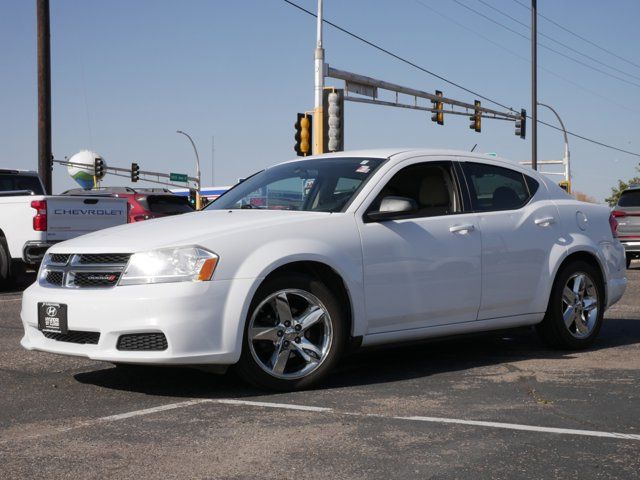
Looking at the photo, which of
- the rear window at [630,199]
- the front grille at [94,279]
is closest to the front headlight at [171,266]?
the front grille at [94,279]

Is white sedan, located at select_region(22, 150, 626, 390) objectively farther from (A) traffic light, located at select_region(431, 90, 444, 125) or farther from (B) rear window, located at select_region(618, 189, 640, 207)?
(A) traffic light, located at select_region(431, 90, 444, 125)

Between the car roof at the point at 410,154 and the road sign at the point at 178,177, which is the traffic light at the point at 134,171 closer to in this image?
the road sign at the point at 178,177

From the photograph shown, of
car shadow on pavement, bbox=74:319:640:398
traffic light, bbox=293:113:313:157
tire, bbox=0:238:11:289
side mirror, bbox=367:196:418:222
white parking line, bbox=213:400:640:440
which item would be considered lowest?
car shadow on pavement, bbox=74:319:640:398

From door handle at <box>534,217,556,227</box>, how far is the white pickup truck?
8474 millimetres

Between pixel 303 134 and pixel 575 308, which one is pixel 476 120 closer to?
pixel 303 134

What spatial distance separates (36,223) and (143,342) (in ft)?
28.7

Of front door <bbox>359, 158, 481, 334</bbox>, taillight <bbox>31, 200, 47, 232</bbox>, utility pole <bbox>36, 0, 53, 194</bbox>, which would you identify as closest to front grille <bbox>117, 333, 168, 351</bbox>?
front door <bbox>359, 158, 481, 334</bbox>

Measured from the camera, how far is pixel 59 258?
20.7ft

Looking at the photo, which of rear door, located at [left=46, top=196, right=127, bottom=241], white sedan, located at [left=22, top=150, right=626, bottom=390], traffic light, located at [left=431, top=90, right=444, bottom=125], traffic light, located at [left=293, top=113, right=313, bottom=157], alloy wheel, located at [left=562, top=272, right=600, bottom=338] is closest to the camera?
white sedan, located at [left=22, top=150, right=626, bottom=390]

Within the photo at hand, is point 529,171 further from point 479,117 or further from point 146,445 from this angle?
point 479,117

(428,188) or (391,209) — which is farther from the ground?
(428,188)

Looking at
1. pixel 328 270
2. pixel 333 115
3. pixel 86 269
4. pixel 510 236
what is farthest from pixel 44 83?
pixel 328 270

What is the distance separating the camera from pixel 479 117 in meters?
36.4

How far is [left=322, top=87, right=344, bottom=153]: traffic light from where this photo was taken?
24392 mm
